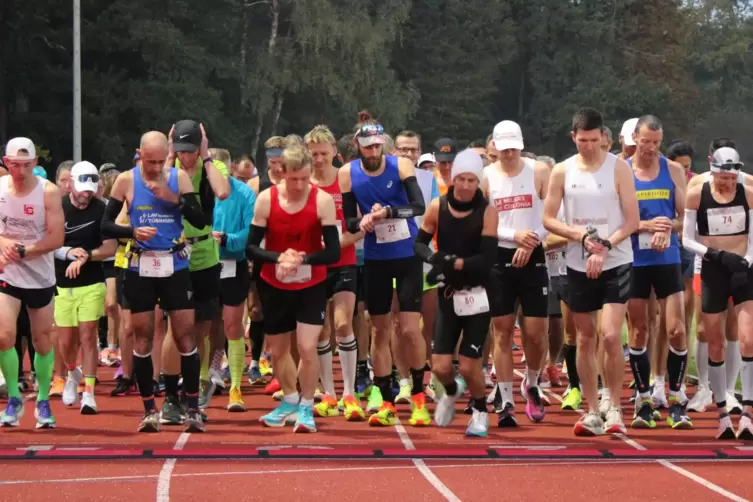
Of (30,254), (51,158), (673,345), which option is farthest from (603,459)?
(51,158)

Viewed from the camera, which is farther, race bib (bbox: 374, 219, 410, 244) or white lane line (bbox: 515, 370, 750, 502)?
race bib (bbox: 374, 219, 410, 244)

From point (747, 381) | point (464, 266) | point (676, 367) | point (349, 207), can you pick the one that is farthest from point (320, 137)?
point (747, 381)

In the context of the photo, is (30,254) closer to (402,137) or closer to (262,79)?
(402,137)

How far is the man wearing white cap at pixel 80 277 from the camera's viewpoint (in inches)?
513

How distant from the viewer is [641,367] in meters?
11.7

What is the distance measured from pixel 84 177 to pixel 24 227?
1891 millimetres

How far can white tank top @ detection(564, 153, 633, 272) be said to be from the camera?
10.8 meters

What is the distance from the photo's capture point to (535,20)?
7469 cm

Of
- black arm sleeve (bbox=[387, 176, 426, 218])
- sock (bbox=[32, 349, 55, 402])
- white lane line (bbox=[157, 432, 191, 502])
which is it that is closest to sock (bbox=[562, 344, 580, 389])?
black arm sleeve (bbox=[387, 176, 426, 218])

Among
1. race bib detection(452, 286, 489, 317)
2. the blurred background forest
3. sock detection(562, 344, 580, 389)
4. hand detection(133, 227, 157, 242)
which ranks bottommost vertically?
sock detection(562, 344, 580, 389)

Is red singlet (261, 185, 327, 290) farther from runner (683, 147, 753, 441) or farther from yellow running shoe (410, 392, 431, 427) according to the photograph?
runner (683, 147, 753, 441)

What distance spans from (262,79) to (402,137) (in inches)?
1543

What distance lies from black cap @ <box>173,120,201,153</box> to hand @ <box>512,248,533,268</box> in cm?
241

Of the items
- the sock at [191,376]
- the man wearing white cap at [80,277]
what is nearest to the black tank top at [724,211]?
the sock at [191,376]
